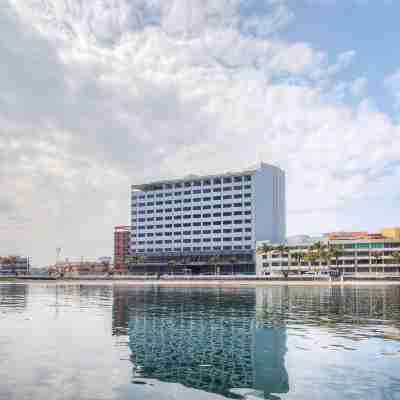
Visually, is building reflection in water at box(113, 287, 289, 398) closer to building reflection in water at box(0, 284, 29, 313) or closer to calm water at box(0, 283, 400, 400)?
calm water at box(0, 283, 400, 400)

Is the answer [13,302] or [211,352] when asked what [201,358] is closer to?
[211,352]

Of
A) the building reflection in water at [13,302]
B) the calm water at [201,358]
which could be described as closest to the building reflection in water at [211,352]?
the calm water at [201,358]

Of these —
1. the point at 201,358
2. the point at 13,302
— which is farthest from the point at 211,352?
the point at 13,302

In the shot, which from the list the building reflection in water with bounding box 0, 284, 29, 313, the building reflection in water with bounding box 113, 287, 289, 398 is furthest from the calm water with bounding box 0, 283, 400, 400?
the building reflection in water with bounding box 0, 284, 29, 313

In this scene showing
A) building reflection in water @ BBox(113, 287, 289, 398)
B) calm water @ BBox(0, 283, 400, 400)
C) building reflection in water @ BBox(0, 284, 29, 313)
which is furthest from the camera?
building reflection in water @ BBox(0, 284, 29, 313)

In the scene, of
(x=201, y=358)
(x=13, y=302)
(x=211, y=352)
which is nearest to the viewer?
(x=201, y=358)

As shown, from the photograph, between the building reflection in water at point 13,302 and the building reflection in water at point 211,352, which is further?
the building reflection in water at point 13,302

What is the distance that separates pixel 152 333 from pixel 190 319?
43.8 ft

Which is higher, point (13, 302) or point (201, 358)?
point (201, 358)

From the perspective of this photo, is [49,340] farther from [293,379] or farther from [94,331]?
[293,379]

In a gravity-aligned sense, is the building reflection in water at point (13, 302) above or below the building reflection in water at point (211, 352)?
below

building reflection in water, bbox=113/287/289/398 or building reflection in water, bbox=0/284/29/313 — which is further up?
building reflection in water, bbox=113/287/289/398

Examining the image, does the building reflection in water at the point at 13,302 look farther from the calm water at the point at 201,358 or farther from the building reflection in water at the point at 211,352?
the building reflection in water at the point at 211,352

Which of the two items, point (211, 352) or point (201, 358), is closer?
point (201, 358)
